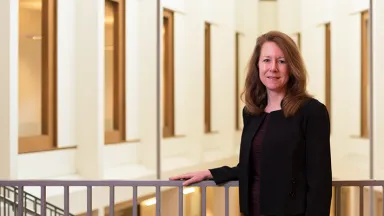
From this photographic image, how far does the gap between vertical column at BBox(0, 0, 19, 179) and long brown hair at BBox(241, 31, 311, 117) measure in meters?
3.89

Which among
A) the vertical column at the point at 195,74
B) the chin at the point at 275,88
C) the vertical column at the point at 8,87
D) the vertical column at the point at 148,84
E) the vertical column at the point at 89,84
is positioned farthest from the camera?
the vertical column at the point at 195,74

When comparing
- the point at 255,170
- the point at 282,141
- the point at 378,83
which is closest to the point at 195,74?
the point at 378,83

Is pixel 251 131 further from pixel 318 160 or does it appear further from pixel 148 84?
pixel 148 84

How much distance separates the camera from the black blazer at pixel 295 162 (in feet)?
6.46

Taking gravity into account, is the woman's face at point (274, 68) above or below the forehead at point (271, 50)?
below

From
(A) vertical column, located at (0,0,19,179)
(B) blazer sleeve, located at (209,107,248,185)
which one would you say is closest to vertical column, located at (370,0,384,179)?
(A) vertical column, located at (0,0,19,179)

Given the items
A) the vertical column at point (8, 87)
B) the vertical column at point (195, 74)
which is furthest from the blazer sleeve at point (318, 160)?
the vertical column at point (195, 74)

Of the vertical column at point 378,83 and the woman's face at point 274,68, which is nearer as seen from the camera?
the woman's face at point 274,68

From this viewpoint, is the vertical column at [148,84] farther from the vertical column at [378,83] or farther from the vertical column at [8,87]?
the vertical column at [8,87]

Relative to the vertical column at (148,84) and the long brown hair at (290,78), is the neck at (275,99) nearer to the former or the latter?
the long brown hair at (290,78)

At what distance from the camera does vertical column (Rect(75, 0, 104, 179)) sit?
735 centimetres

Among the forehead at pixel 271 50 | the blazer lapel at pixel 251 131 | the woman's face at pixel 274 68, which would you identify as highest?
the forehead at pixel 271 50

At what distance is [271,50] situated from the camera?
81.5 inches

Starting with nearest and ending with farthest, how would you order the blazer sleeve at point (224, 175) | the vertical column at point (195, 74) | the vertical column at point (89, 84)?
the blazer sleeve at point (224, 175) → the vertical column at point (89, 84) → the vertical column at point (195, 74)
